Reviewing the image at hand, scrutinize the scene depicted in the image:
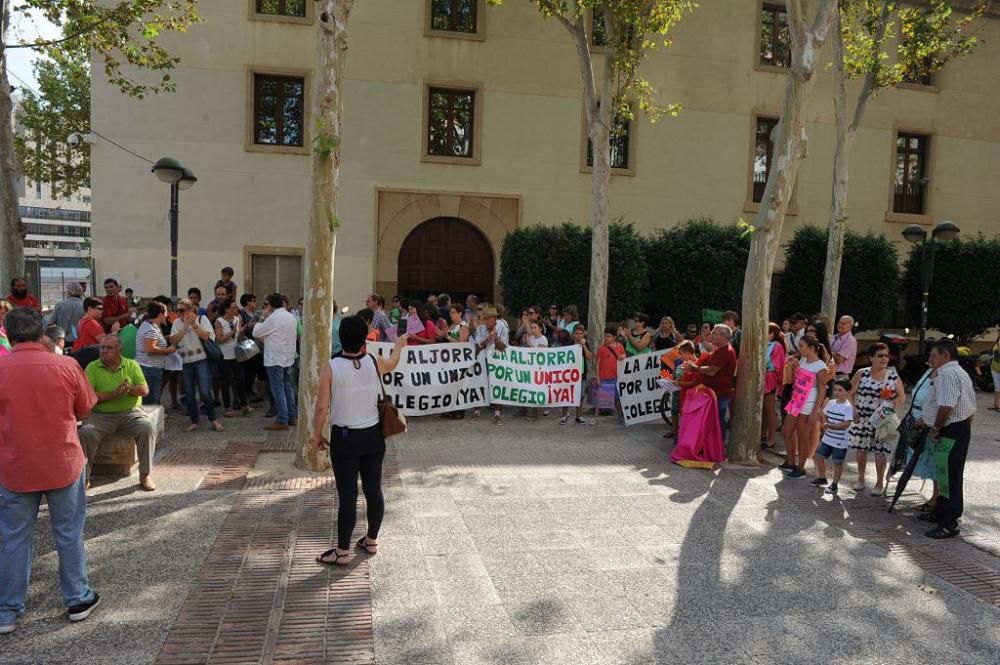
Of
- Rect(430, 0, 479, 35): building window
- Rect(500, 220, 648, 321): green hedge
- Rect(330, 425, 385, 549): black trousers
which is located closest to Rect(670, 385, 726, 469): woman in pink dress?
Rect(330, 425, 385, 549): black trousers

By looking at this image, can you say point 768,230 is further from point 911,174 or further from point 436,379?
point 911,174

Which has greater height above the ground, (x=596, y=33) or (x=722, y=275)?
(x=596, y=33)

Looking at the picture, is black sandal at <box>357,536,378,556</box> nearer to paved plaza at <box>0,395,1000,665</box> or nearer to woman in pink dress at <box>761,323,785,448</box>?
paved plaza at <box>0,395,1000,665</box>

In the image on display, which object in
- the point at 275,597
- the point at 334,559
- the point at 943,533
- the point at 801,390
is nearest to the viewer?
the point at 275,597

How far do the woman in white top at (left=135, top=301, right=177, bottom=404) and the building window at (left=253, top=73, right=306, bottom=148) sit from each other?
9166 mm

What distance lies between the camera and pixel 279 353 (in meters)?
9.77

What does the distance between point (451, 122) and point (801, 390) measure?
12.7 m

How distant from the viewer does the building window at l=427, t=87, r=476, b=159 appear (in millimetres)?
18281

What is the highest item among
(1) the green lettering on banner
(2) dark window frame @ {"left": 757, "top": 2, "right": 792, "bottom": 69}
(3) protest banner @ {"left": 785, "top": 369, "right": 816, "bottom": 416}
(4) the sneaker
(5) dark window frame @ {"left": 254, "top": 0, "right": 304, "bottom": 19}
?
(2) dark window frame @ {"left": 757, "top": 2, "right": 792, "bottom": 69}

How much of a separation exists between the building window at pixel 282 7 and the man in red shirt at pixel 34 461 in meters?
15.1

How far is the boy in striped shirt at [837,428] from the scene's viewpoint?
7621mm

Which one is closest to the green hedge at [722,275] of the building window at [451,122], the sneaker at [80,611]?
the building window at [451,122]

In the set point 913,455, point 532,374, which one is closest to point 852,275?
point 532,374

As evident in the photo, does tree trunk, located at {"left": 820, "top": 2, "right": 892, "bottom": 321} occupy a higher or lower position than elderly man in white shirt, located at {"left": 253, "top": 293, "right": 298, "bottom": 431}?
higher
